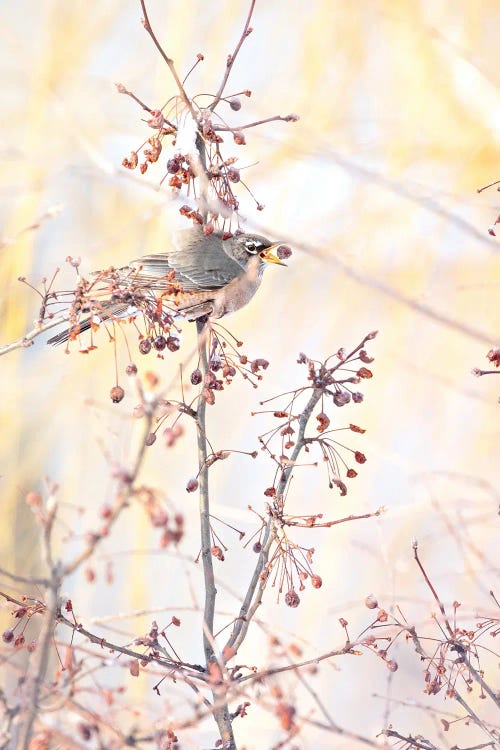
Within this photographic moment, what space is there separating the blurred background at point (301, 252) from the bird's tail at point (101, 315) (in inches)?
80.1

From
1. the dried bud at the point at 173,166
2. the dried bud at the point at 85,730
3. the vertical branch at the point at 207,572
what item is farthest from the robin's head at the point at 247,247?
the dried bud at the point at 85,730

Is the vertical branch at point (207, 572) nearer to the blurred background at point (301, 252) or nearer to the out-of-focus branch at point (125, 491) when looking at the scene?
the out-of-focus branch at point (125, 491)

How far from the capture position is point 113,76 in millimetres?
4547

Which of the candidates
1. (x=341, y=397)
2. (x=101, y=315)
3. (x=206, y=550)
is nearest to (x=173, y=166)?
(x=101, y=315)

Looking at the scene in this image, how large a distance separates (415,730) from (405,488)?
153 cm

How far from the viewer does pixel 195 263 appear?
8.67 ft

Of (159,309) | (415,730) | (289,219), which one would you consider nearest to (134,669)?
(159,309)

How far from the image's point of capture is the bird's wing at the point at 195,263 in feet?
8.12

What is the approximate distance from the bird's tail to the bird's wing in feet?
1.28

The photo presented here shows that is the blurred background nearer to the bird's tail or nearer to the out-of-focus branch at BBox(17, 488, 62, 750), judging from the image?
the bird's tail

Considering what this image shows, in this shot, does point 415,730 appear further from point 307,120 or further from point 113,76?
point 113,76

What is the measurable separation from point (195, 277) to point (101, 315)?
2.77 feet

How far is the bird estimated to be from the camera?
1.58m

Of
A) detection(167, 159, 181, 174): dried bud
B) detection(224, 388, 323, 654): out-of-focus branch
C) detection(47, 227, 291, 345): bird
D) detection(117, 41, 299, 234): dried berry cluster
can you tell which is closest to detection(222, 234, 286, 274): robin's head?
detection(47, 227, 291, 345): bird
